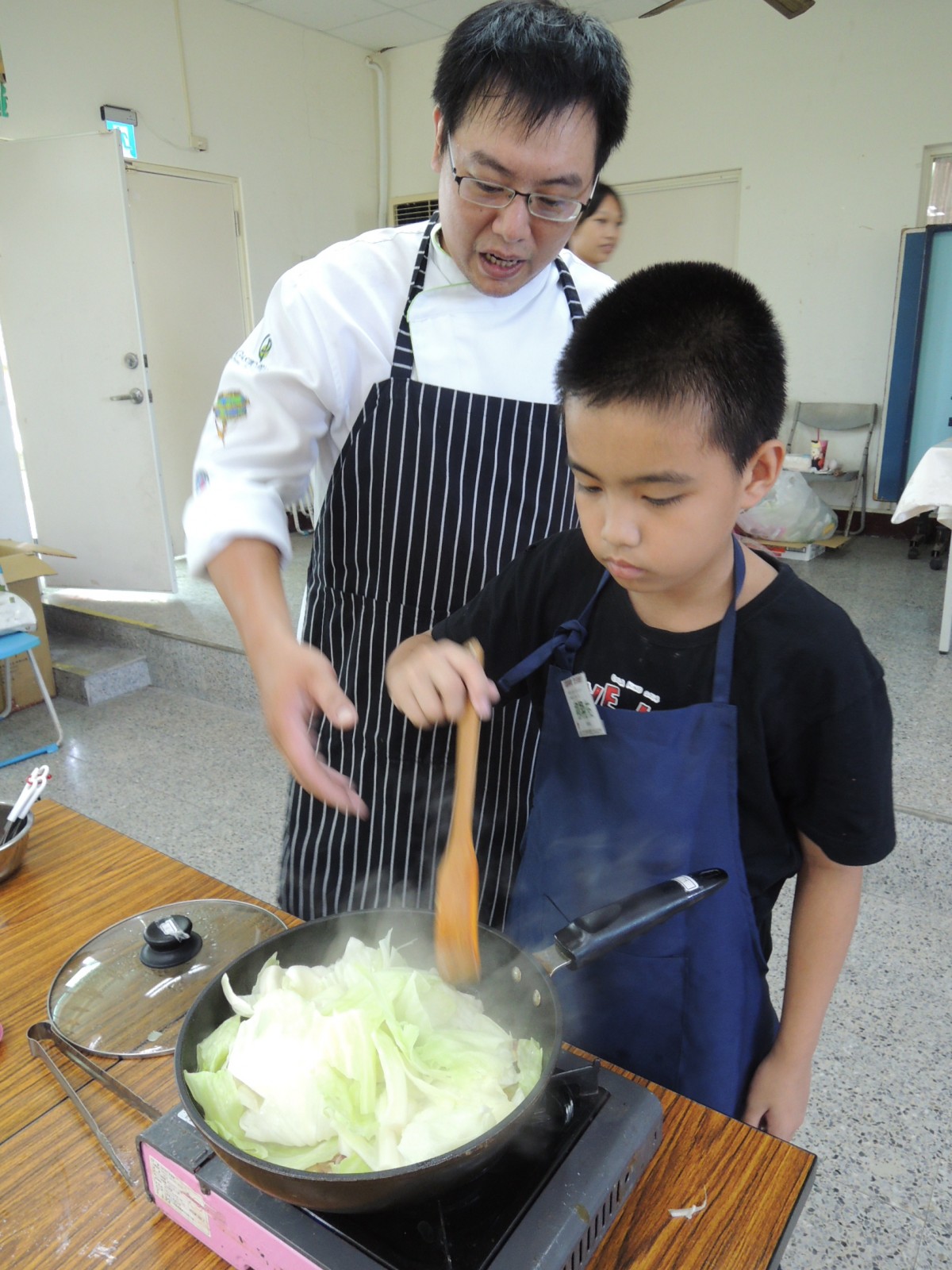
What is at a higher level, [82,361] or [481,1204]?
[82,361]

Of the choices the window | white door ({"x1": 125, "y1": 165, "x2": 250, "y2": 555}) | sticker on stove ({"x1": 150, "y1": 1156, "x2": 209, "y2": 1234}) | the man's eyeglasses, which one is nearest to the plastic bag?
the window

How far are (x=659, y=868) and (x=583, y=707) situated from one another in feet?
0.64

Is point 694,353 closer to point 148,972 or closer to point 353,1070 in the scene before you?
point 353,1070

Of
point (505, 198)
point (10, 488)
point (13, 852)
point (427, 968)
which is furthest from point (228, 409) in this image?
point (10, 488)

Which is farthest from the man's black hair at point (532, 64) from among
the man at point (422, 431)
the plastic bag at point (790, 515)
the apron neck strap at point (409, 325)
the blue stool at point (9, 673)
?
the plastic bag at point (790, 515)

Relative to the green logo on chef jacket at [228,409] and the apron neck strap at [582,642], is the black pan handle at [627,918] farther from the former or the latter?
the green logo on chef jacket at [228,409]

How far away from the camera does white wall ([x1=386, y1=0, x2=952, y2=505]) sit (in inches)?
212

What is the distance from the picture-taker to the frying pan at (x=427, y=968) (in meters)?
0.57

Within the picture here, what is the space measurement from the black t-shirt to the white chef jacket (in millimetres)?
447

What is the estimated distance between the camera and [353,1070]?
2.28 feet

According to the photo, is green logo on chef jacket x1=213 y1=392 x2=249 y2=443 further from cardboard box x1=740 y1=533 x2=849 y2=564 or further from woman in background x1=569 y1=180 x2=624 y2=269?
cardboard box x1=740 y1=533 x2=849 y2=564

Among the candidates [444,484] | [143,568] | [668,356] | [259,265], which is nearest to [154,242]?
[259,265]

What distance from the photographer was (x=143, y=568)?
4961 mm

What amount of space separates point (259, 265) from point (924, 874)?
5848mm
